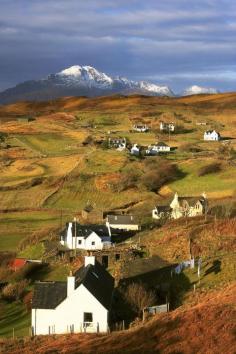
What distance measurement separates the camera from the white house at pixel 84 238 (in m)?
53.5

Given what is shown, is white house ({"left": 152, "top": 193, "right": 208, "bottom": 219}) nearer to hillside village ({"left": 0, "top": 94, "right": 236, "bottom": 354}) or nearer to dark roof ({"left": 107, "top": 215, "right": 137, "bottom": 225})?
hillside village ({"left": 0, "top": 94, "right": 236, "bottom": 354})

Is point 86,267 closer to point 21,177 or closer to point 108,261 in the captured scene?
point 108,261

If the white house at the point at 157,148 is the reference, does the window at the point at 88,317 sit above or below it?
below

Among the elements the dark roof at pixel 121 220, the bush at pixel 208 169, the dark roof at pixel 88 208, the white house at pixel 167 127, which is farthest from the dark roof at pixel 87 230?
the white house at pixel 167 127

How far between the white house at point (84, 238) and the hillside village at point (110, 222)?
0.09m

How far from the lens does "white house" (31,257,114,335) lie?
3159cm

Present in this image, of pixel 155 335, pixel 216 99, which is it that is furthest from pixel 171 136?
pixel 155 335

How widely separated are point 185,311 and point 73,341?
503 centimetres

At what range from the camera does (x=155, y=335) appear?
1070 inches

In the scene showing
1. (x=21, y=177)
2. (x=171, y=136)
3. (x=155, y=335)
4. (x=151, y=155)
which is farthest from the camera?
(x=171, y=136)

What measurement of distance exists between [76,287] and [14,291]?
33.1ft

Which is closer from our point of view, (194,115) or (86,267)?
(86,267)

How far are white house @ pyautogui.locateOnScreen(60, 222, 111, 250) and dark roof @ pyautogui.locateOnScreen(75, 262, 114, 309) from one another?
17.5 m

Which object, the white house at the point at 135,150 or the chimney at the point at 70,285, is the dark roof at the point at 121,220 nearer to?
the chimney at the point at 70,285
